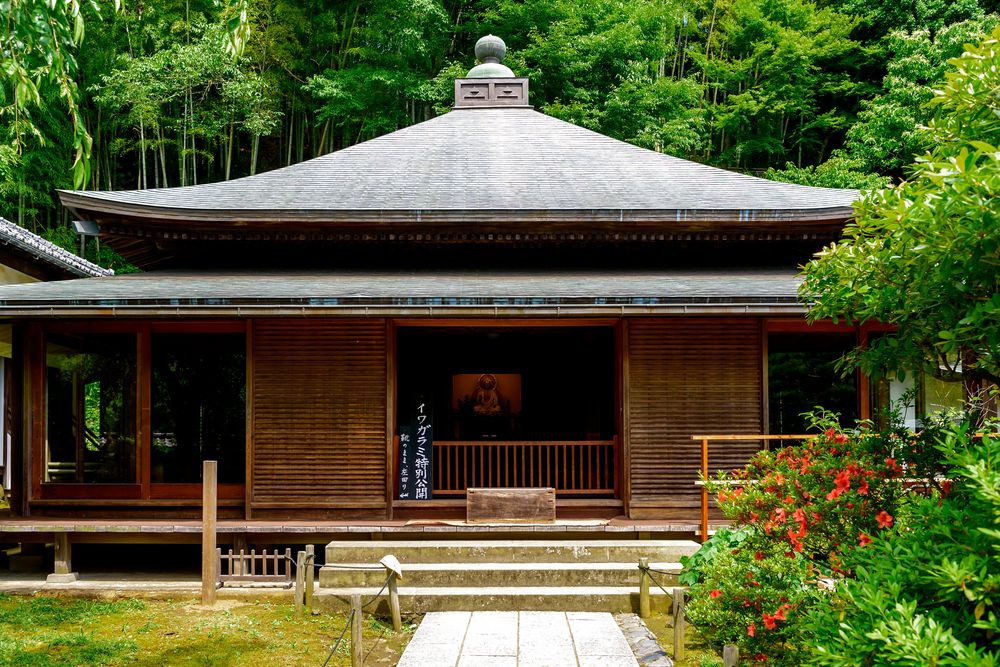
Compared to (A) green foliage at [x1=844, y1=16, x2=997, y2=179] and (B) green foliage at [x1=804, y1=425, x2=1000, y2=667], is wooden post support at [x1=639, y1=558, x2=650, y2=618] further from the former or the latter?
(A) green foliage at [x1=844, y1=16, x2=997, y2=179]

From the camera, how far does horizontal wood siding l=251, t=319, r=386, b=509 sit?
29.2ft

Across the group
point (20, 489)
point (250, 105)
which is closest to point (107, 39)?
point (250, 105)

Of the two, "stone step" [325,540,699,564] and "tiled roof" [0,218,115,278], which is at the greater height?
"tiled roof" [0,218,115,278]

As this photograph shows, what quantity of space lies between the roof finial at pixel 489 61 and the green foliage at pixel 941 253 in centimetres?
1165

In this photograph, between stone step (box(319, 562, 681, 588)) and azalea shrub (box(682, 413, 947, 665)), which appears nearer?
azalea shrub (box(682, 413, 947, 665))

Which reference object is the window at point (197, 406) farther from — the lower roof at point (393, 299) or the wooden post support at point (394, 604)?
the wooden post support at point (394, 604)

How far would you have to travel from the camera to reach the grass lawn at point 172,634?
6.03 m

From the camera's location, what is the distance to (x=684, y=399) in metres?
8.98

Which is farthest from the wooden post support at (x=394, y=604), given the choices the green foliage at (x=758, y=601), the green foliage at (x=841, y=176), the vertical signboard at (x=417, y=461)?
the green foliage at (x=841, y=176)

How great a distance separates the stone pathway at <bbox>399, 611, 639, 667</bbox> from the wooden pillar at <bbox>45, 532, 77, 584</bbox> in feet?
13.9

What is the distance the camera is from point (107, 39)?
23.1 m

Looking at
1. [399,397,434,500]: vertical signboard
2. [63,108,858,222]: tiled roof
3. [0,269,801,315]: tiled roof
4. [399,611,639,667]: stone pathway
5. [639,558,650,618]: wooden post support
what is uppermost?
[63,108,858,222]: tiled roof

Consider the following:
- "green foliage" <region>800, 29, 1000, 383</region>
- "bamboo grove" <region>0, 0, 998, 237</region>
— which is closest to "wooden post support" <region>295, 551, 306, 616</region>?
"green foliage" <region>800, 29, 1000, 383</region>

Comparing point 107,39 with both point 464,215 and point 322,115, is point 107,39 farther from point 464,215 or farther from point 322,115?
point 464,215
